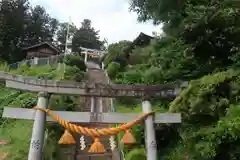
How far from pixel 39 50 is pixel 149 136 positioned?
106 ft

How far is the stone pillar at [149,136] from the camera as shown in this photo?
21.5ft

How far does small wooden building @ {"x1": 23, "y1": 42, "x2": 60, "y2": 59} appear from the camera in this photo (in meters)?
35.4

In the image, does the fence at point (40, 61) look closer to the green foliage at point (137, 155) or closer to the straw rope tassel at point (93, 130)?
the green foliage at point (137, 155)

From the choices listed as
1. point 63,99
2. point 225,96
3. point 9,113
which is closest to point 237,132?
point 225,96

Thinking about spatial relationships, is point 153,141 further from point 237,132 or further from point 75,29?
point 75,29

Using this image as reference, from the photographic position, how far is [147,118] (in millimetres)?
6953

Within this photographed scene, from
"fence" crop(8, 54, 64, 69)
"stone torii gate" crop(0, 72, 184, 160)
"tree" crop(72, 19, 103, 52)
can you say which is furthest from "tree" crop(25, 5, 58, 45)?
"stone torii gate" crop(0, 72, 184, 160)

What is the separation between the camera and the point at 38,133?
6.46 metres

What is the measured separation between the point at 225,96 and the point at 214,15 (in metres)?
3.02

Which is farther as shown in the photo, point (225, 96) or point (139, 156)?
point (139, 156)

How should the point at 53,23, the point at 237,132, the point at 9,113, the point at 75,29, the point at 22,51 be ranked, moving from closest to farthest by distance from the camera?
the point at 237,132 → the point at 9,113 → the point at 22,51 → the point at 75,29 → the point at 53,23

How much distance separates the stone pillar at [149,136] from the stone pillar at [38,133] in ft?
9.38

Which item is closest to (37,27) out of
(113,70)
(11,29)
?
(11,29)

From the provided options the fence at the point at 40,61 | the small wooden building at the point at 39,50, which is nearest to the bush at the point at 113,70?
the fence at the point at 40,61
